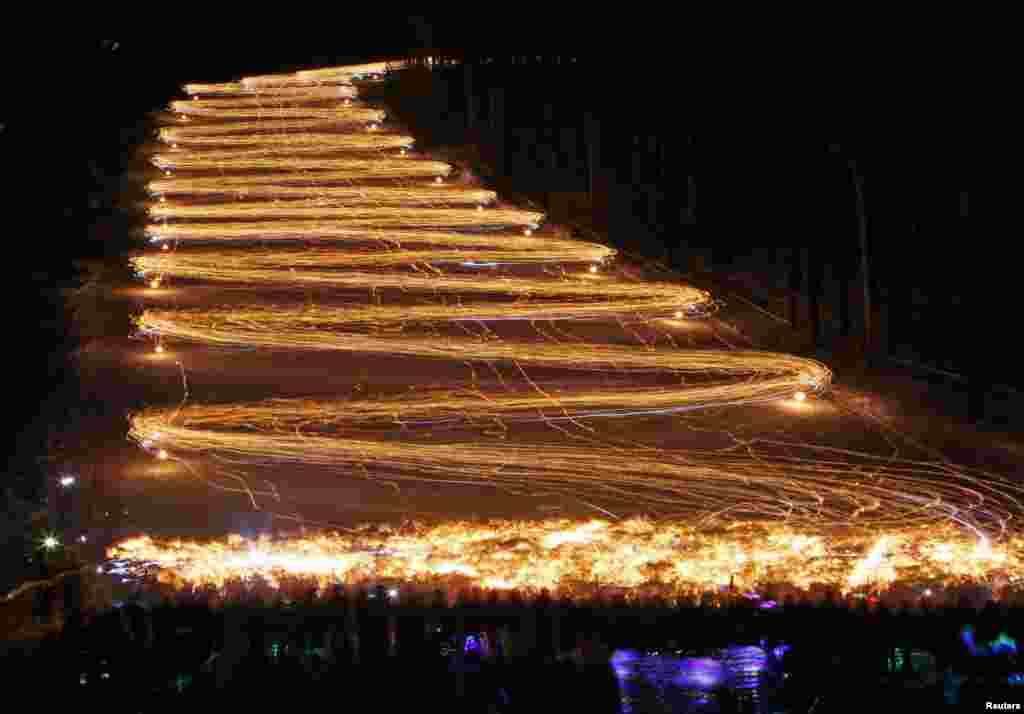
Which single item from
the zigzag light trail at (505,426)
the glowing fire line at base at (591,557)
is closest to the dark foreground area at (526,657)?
the zigzag light trail at (505,426)

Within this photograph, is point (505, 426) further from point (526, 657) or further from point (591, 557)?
point (526, 657)

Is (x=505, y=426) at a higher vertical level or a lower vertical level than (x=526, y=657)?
lower

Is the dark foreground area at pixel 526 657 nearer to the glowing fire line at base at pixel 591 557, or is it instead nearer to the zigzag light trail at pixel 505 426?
the zigzag light trail at pixel 505 426

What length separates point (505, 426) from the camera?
13.8 metres

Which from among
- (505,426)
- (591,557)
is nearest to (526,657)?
(591,557)

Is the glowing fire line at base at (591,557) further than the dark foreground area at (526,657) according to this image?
Yes

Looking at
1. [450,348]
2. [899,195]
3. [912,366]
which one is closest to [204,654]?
[450,348]

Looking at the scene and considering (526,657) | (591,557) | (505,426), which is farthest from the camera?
(505,426)

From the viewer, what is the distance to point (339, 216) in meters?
24.1

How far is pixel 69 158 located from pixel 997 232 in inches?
619

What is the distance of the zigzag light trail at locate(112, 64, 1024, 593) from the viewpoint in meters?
10.4

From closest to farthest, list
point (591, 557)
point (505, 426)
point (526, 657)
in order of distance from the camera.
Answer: point (526, 657) → point (591, 557) → point (505, 426)

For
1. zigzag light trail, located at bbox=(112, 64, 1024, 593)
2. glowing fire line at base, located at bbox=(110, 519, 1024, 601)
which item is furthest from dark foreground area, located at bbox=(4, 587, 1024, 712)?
glowing fire line at base, located at bbox=(110, 519, 1024, 601)

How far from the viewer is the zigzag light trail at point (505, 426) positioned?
10383 millimetres
